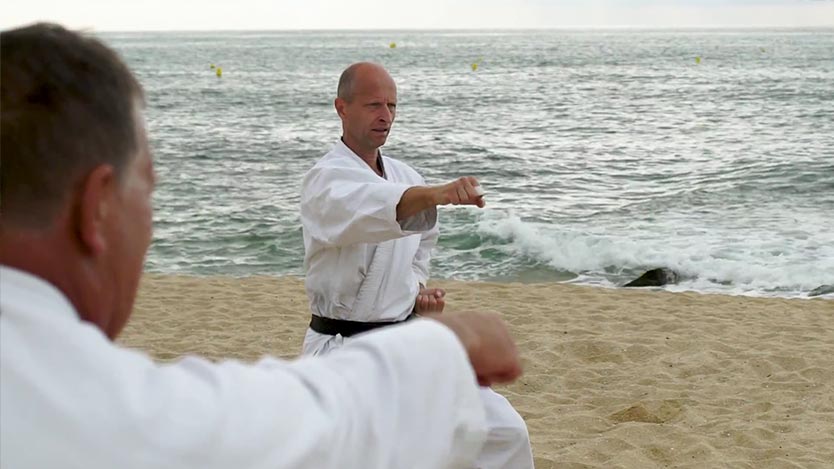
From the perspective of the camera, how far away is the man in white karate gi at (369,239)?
362cm

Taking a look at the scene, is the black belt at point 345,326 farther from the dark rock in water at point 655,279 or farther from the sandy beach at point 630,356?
the dark rock in water at point 655,279

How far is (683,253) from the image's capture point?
12.7m

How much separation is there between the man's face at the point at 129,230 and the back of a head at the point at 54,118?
22 millimetres

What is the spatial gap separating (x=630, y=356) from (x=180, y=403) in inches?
280

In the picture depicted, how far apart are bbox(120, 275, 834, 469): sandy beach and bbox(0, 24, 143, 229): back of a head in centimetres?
468

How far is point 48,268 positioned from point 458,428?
48cm

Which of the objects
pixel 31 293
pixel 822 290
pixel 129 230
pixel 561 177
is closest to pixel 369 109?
pixel 129 230

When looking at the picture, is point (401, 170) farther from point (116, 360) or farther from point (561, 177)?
point (561, 177)

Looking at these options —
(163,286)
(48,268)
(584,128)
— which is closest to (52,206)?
(48,268)

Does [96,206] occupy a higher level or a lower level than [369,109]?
higher

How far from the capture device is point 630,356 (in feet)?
25.3

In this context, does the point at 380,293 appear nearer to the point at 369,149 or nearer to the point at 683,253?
the point at 369,149

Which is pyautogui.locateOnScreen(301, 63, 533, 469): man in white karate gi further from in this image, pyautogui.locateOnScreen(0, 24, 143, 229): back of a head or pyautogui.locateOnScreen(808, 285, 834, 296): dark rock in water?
pyautogui.locateOnScreen(808, 285, 834, 296): dark rock in water

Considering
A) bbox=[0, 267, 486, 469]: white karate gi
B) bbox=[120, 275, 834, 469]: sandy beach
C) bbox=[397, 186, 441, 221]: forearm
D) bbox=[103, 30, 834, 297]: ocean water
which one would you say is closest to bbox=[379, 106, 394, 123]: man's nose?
bbox=[397, 186, 441, 221]: forearm
